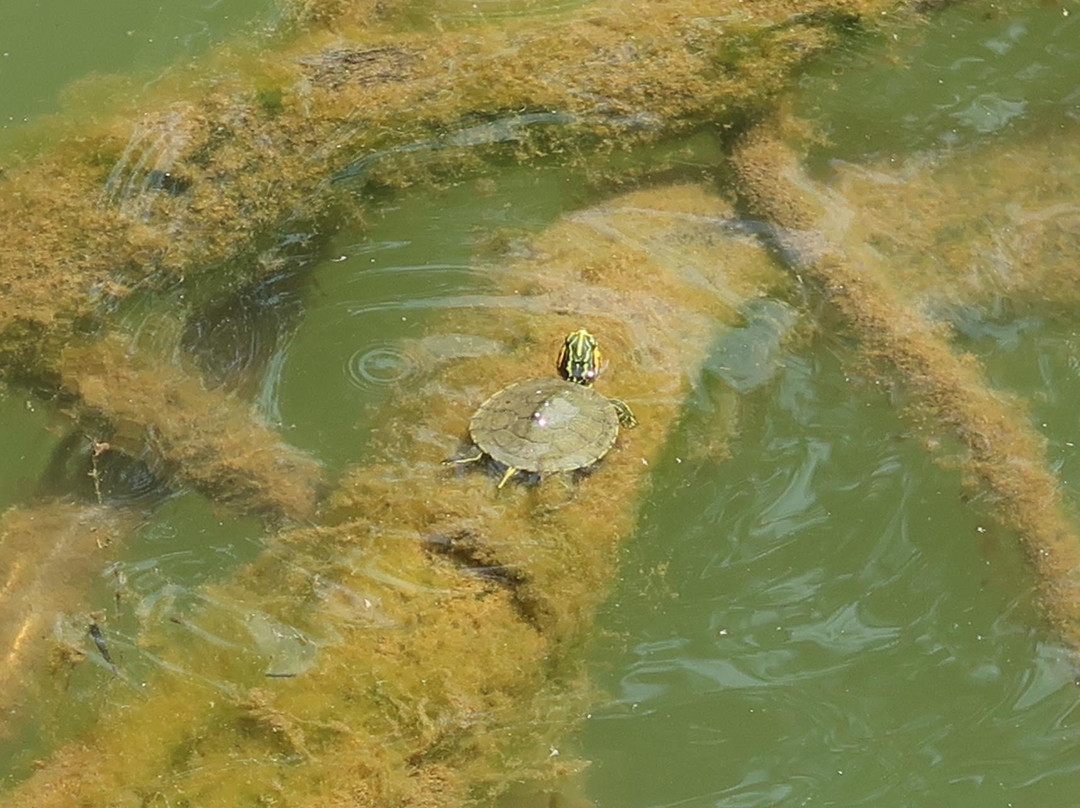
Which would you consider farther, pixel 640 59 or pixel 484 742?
pixel 640 59

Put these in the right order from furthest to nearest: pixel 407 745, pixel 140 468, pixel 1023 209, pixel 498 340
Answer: pixel 1023 209, pixel 498 340, pixel 140 468, pixel 407 745

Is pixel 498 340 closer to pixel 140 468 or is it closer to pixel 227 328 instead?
pixel 227 328

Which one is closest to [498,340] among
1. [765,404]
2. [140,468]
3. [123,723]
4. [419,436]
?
[419,436]

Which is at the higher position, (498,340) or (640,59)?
(640,59)

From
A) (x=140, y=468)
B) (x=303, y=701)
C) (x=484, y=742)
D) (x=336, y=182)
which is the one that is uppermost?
(x=336, y=182)

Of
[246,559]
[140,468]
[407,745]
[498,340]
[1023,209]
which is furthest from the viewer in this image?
[1023,209]

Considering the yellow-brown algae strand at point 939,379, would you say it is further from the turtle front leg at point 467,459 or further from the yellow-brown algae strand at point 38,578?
the yellow-brown algae strand at point 38,578

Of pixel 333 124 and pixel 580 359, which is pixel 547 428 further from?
pixel 333 124
